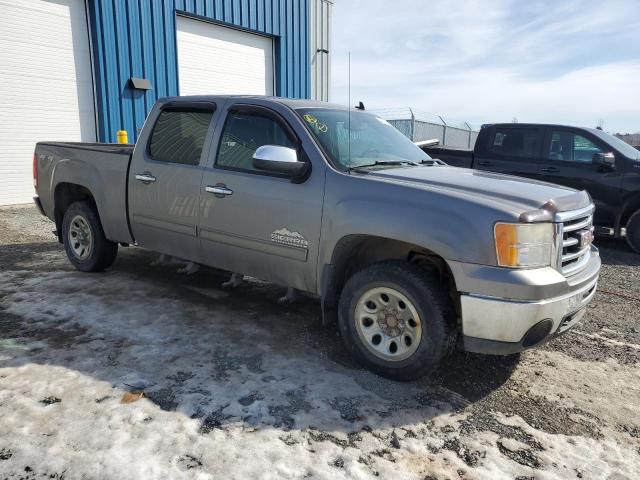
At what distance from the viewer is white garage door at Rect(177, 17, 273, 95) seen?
12609 mm

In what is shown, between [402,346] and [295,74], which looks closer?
[402,346]

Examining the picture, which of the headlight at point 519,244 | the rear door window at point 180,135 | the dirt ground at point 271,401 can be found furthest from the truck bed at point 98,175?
the headlight at point 519,244

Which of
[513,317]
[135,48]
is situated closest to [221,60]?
[135,48]

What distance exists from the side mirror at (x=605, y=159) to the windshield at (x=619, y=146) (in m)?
0.32

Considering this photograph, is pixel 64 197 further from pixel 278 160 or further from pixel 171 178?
pixel 278 160

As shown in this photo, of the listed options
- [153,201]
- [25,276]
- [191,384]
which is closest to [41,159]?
[25,276]

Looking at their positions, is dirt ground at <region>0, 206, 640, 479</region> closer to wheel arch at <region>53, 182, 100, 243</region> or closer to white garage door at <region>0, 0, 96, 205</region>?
wheel arch at <region>53, 182, 100, 243</region>

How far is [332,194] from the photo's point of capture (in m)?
3.50

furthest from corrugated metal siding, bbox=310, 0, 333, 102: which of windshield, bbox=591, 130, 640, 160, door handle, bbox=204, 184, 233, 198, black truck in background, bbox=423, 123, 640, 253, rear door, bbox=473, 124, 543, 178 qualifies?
door handle, bbox=204, 184, 233, 198

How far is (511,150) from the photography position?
834cm

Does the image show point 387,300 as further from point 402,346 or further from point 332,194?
point 332,194

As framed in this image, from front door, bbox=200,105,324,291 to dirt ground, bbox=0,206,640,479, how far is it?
0.57 metres

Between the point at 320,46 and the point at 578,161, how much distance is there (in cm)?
1059

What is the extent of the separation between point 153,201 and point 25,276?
77.0 inches
